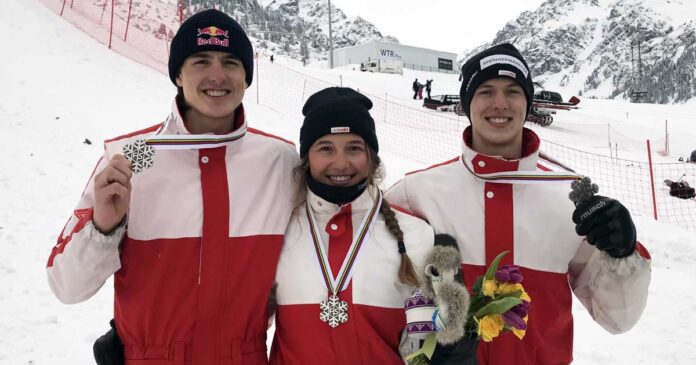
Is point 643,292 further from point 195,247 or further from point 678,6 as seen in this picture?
point 678,6

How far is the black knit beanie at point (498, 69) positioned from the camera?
90.8 inches

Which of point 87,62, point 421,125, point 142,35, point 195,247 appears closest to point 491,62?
point 195,247

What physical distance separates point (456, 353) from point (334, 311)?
523 millimetres

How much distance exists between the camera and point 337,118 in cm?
217

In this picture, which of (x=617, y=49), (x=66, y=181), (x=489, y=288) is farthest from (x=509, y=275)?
(x=617, y=49)

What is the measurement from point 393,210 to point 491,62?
83 centimetres

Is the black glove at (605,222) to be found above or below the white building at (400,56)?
below

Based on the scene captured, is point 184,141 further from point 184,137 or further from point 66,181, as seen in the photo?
point 66,181

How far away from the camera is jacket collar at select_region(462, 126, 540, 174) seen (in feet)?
7.22

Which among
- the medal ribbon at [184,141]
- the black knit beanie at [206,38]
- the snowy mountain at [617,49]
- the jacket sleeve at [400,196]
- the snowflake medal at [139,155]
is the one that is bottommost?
the jacket sleeve at [400,196]

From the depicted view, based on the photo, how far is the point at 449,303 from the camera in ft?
5.08

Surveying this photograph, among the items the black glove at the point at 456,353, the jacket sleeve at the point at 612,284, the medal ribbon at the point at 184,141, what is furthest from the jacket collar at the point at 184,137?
the jacket sleeve at the point at 612,284

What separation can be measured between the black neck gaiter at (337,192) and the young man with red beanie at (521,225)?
0.38 meters

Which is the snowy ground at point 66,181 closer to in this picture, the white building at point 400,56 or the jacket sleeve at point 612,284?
the jacket sleeve at point 612,284
